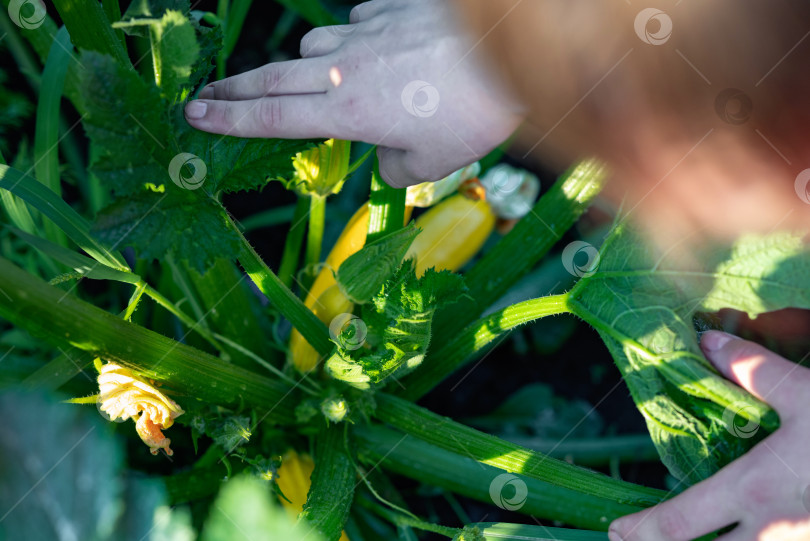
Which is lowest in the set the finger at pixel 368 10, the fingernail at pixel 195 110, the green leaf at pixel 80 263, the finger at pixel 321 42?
the green leaf at pixel 80 263

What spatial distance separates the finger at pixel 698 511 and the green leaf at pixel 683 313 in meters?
0.06

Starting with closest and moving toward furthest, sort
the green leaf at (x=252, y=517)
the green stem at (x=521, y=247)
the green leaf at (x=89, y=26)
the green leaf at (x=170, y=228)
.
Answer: the green leaf at (x=252, y=517) < the green leaf at (x=170, y=228) < the green leaf at (x=89, y=26) < the green stem at (x=521, y=247)

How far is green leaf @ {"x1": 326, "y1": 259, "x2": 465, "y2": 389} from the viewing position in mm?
1185

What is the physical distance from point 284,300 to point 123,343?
325 millimetres

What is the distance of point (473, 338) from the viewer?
1.47 meters

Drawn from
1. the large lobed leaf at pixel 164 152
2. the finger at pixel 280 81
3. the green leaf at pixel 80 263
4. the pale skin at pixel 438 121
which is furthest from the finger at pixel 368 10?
the green leaf at pixel 80 263

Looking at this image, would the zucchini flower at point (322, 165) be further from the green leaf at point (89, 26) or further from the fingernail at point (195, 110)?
the green leaf at point (89, 26)

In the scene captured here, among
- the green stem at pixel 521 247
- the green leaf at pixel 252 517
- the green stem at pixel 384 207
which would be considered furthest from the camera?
the green stem at pixel 521 247

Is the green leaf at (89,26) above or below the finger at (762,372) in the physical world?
below

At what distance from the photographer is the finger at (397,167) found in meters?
1.29

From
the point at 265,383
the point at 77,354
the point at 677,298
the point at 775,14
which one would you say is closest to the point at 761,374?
the point at 677,298

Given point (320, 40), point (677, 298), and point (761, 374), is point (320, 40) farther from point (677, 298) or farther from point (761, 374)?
point (761, 374)

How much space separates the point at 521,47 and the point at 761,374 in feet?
2.24

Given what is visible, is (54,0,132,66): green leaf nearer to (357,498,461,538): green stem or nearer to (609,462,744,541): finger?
(357,498,461,538): green stem
